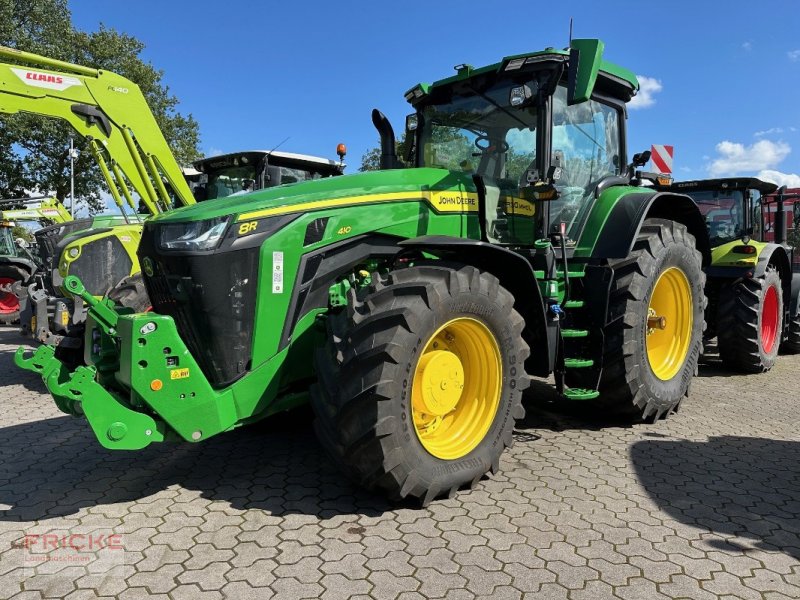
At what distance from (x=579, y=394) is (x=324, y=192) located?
2263 mm

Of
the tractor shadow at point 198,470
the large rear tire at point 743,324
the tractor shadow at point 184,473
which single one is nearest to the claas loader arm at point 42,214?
the tractor shadow at point 198,470

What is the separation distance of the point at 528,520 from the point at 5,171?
29.0 meters

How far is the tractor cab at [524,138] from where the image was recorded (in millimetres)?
4262

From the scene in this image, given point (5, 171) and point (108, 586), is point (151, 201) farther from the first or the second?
point (5, 171)

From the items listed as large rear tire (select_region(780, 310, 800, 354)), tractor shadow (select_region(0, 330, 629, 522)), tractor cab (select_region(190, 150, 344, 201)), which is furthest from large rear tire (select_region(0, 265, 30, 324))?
large rear tire (select_region(780, 310, 800, 354))

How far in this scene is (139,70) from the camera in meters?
27.7

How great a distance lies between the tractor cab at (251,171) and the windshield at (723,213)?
534 cm

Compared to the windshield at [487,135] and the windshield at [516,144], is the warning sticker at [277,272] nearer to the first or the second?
the windshield at [516,144]

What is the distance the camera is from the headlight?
3090mm

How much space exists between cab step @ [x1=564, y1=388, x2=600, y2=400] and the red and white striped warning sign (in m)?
4.28

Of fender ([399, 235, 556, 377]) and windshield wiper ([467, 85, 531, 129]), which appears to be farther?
windshield wiper ([467, 85, 531, 129])

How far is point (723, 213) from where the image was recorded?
803 centimetres

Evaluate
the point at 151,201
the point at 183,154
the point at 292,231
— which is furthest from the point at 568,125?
the point at 183,154

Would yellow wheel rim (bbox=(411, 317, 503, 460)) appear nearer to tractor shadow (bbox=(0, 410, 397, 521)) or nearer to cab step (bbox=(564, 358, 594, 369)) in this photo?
tractor shadow (bbox=(0, 410, 397, 521))
